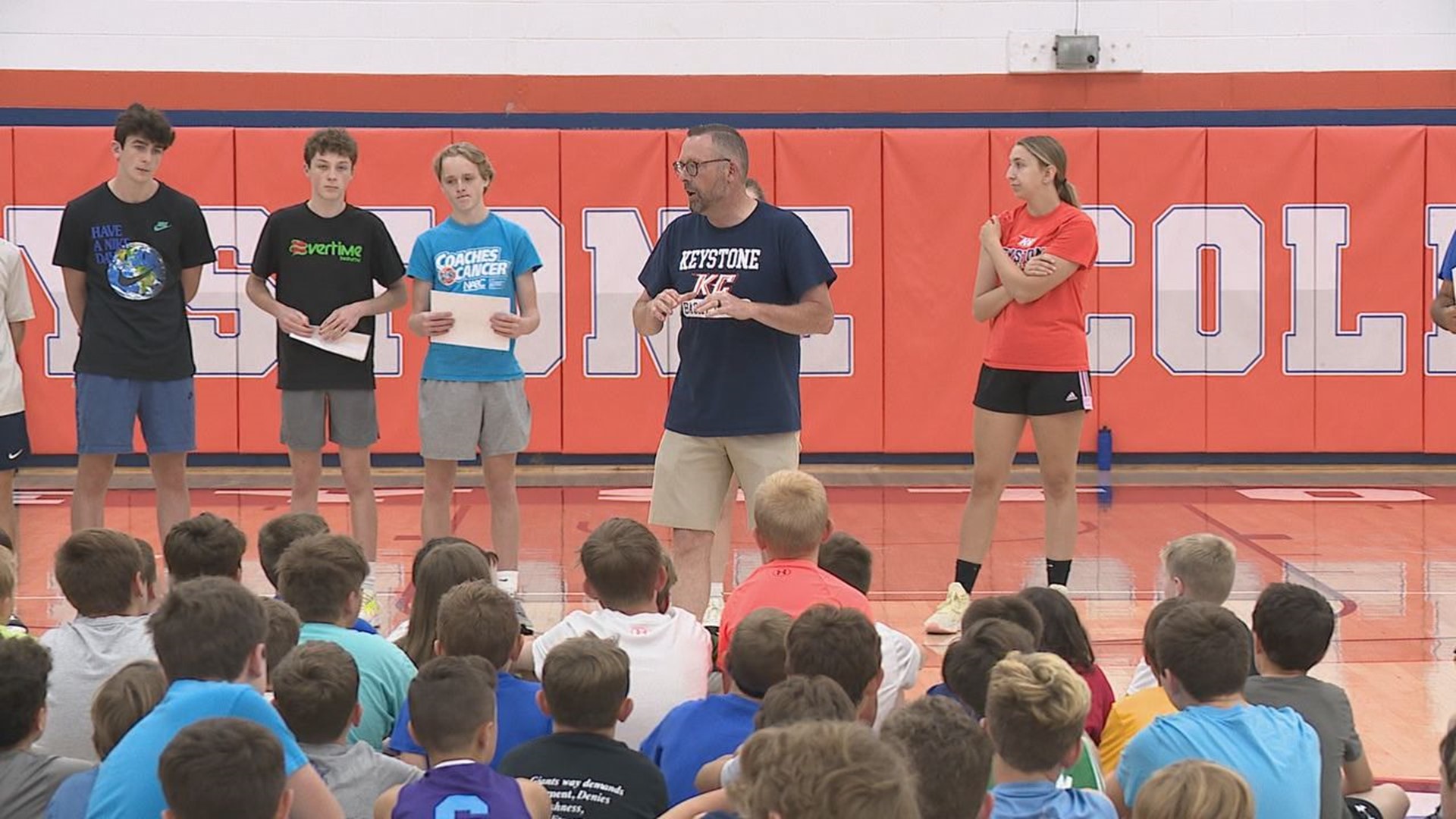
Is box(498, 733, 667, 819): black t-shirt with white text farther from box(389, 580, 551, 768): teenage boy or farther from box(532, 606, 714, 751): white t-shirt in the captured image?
box(532, 606, 714, 751): white t-shirt

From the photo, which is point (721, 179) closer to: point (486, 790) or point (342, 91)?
point (486, 790)

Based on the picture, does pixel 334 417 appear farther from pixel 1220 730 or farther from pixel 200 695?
pixel 1220 730

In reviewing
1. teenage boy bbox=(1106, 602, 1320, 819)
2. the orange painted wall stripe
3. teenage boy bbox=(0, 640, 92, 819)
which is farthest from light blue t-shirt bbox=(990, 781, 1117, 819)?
the orange painted wall stripe

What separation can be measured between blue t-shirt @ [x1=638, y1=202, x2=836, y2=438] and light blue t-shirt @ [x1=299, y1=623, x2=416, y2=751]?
196 centimetres

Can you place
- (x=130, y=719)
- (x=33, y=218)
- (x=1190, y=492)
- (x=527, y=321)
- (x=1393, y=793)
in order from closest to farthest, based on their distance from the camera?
(x=130, y=719), (x=1393, y=793), (x=527, y=321), (x=1190, y=492), (x=33, y=218)

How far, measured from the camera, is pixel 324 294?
22.7 feet

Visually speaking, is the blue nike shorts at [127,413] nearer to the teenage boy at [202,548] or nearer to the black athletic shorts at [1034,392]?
the teenage boy at [202,548]

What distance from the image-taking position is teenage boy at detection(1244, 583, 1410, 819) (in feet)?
12.1

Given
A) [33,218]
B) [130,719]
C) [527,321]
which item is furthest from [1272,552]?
[33,218]

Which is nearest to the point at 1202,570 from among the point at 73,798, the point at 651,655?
the point at 651,655

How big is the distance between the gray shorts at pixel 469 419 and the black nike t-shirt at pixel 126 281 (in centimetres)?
98

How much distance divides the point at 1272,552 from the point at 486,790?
19.5ft

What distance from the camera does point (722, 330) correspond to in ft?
19.1

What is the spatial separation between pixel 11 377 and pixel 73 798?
3894 millimetres
